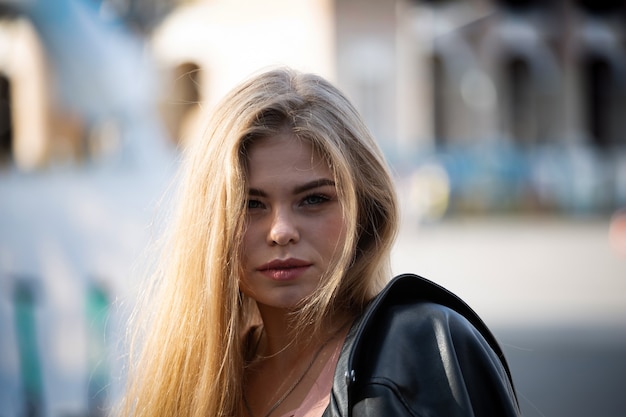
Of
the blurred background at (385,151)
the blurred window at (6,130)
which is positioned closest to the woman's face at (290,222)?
the blurred background at (385,151)

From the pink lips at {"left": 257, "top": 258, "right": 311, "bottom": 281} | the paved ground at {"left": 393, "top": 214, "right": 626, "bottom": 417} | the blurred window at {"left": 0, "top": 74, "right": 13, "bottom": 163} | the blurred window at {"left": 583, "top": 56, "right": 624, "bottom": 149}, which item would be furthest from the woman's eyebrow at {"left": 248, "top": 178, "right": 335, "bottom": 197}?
the blurred window at {"left": 583, "top": 56, "right": 624, "bottom": 149}

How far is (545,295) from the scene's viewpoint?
10.9 meters

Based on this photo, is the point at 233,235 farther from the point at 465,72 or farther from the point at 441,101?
the point at 465,72

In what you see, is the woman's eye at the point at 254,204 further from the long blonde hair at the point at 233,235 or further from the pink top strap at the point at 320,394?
the pink top strap at the point at 320,394

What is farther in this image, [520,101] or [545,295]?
[520,101]

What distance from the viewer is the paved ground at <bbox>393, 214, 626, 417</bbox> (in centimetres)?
668

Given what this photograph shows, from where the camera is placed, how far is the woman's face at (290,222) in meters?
1.66

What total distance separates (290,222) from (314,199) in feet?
0.23

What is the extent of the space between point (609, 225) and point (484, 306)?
11565 millimetres

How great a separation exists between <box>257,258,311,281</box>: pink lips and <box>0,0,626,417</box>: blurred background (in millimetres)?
487

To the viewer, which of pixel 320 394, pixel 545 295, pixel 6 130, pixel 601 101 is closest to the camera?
pixel 320 394

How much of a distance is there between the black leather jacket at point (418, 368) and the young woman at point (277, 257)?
0.10ft

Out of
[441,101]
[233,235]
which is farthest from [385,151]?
[233,235]

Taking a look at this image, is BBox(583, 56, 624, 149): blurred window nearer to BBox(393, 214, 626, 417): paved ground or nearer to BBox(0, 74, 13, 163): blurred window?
BBox(393, 214, 626, 417): paved ground
